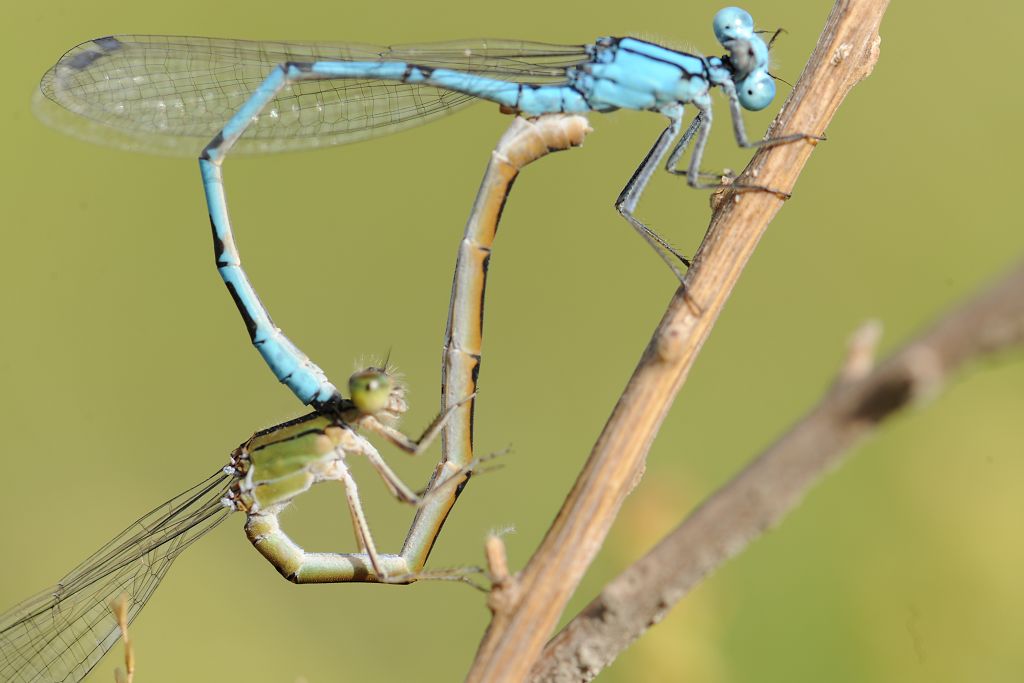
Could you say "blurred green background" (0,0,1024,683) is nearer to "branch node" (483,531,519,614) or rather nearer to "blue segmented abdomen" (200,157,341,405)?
"blue segmented abdomen" (200,157,341,405)

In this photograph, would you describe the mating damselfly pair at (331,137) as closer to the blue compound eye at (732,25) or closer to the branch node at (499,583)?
the blue compound eye at (732,25)

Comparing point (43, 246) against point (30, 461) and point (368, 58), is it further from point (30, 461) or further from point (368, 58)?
point (368, 58)

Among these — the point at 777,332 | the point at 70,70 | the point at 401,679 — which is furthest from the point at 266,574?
the point at 777,332

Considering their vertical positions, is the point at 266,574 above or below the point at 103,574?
above

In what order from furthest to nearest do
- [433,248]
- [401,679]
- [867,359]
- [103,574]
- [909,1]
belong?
[433,248] → [909,1] → [401,679] → [103,574] → [867,359]

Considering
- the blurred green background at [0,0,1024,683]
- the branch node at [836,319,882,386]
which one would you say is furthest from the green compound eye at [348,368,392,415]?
the branch node at [836,319,882,386]

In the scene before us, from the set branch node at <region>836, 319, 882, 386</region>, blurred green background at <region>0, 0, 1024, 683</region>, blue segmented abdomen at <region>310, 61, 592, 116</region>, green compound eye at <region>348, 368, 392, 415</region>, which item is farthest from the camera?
blurred green background at <region>0, 0, 1024, 683</region>

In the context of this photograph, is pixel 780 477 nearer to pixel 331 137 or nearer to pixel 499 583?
pixel 499 583
